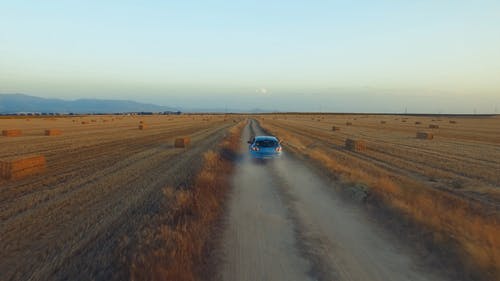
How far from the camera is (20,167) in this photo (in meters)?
16.5

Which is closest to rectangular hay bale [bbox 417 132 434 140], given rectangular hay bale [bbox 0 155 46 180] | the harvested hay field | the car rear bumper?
the car rear bumper

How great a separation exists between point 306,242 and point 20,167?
46.4 feet

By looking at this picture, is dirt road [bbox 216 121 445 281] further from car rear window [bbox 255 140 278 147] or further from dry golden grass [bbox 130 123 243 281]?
car rear window [bbox 255 140 278 147]

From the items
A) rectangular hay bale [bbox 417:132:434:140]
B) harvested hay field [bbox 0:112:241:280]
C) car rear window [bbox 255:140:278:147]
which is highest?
car rear window [bbox 255:140:278:147]

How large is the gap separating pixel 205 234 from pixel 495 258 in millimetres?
5926

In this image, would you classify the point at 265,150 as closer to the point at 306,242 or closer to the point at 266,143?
the point at 266,143

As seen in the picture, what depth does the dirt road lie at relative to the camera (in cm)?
678

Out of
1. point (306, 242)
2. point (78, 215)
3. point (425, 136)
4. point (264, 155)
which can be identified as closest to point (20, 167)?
point (78, 215)

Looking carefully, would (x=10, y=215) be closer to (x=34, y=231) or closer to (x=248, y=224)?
(x=34, y=231)

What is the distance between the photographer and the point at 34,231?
30.1 feet

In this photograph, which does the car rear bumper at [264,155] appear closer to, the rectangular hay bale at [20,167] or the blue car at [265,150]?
the blue car at [265,150]

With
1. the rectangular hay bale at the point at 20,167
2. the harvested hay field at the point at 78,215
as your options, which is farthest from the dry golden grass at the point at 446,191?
the rectangular hay bale at the point at 20,167

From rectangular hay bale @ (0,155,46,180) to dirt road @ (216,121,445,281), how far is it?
995 cm

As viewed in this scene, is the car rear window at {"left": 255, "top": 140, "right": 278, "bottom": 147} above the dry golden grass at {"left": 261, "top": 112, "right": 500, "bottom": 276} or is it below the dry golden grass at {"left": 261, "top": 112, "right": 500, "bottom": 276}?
above
